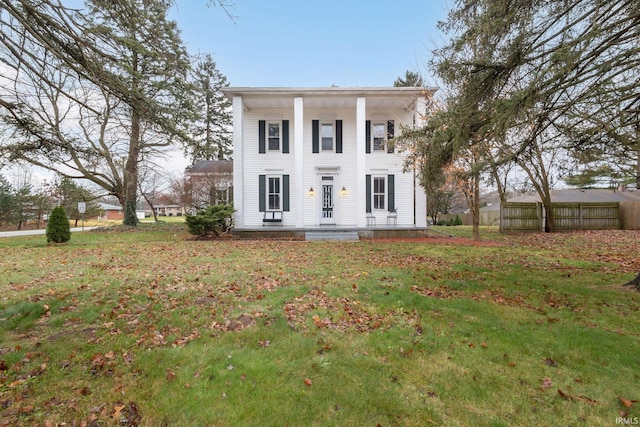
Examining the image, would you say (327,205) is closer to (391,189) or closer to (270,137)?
(391,189)

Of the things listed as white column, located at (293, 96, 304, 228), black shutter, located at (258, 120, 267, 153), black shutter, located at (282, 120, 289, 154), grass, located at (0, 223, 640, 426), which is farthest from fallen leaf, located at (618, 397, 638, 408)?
black shutter, located at (258, 120, 267, 153)

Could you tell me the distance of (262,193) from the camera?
598 inches

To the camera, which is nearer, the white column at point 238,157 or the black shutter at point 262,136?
the white column at point 238,157

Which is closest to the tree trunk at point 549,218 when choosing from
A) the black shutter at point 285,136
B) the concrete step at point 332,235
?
the concrete step at point 332,235

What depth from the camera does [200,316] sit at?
3.94m

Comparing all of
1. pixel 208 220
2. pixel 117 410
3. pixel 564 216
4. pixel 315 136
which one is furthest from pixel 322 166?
pixel 117 410

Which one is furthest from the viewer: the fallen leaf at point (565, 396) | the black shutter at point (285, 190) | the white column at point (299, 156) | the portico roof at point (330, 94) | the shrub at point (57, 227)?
the black shutter at point (285, 190)

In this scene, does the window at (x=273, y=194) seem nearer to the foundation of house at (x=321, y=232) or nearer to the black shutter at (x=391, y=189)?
the foundation of house at (x=321, y=232)

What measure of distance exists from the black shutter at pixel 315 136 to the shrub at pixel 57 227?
10.5 metres

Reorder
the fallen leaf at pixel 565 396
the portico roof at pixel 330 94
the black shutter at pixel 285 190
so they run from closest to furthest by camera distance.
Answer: the fallen leaf at pixel 565 396 → the portico roof at pixel 330 94 → the black shutter at pixel 285 190

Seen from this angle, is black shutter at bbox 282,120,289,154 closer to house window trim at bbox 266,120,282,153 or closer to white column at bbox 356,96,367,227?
house window trim at bbox 266,120,282,153

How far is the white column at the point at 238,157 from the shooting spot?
13.9 m

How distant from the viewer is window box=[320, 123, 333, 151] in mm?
15437

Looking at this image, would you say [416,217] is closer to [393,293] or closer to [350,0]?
[350,0]
